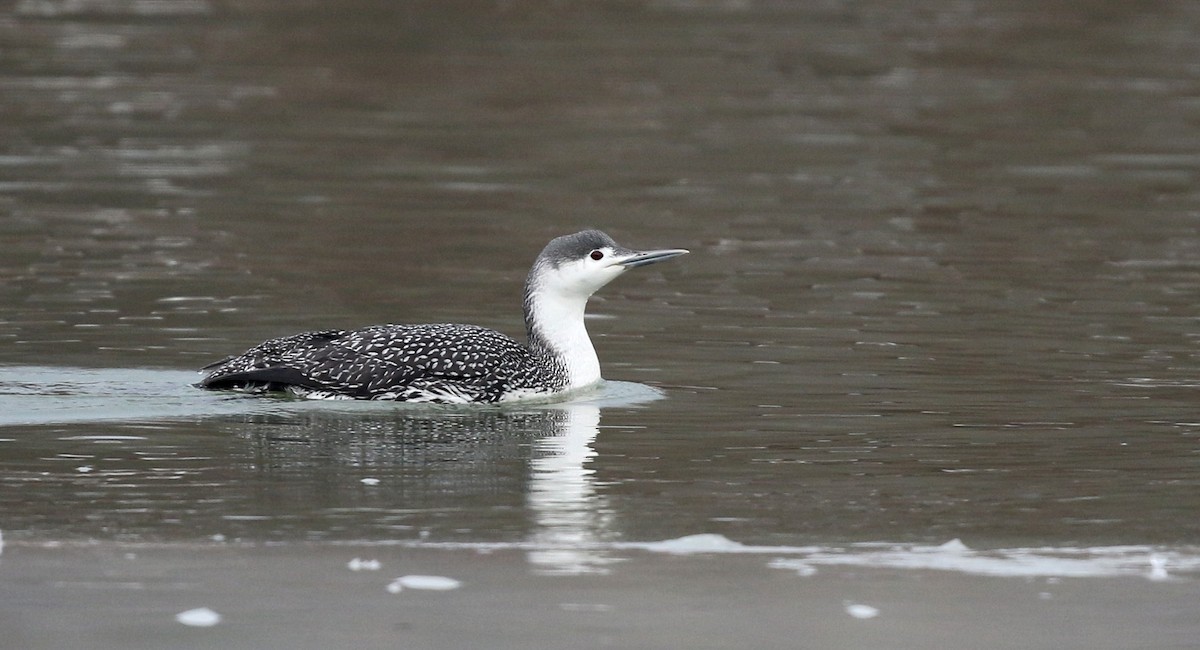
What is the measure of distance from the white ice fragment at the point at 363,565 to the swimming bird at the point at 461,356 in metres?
3.45

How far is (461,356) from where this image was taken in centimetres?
1120

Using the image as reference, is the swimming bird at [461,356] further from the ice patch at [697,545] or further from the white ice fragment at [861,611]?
the white ice fragment at [861,611]

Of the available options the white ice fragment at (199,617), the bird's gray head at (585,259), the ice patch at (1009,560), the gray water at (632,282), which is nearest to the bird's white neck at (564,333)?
the bird's gray head at (585,259)

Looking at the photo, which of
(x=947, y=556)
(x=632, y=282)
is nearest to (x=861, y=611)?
(x=947, y=556)

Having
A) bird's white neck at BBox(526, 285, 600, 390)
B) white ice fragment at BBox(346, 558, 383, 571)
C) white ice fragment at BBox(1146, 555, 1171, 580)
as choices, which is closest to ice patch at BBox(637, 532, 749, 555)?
white ice fragment at BBox(346, 558, 383, 571)

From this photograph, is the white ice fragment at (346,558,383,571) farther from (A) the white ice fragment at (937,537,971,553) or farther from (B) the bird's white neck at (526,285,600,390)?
(B) the bird's white neck at (526,285,600,390)

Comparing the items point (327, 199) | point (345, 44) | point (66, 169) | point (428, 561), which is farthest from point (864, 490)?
point (345, 44)

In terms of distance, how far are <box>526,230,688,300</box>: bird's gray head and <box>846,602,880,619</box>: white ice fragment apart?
472 cm

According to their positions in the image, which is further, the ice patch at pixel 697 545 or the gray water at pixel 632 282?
the gray water at pixel 632 282

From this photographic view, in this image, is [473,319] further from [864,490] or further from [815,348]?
[864,490]

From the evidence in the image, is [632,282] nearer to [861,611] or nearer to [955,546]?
[955,546]

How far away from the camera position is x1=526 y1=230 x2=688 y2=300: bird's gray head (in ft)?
38.2

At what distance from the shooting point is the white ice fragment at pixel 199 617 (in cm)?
672

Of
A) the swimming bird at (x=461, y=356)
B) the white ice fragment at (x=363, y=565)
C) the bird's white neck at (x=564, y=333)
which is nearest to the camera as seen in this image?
the white ice fragment at (x=363, y=565)
